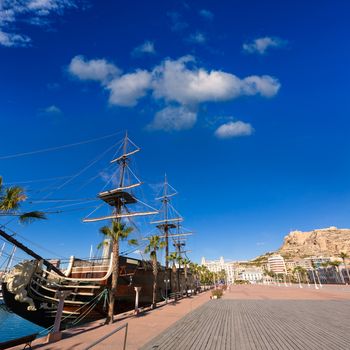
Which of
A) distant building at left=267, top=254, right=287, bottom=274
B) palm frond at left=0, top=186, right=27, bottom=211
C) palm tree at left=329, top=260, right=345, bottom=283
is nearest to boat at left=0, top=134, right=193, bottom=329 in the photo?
palm frond at left=0, top=186, right=27, bottom=211

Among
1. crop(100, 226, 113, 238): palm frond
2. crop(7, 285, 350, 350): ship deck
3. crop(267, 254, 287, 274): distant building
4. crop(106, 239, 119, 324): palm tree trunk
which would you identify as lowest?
crop(7, 285, 350, 350): ship deck

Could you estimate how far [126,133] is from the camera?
79.9 feet

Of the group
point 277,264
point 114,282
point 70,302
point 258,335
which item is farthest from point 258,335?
point 277,264

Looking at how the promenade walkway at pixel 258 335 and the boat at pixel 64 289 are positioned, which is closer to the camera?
the promenade walkway at pixel 258 335

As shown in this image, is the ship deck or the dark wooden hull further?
the dark wooden hull

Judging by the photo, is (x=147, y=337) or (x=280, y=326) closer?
(x=147, y=337)

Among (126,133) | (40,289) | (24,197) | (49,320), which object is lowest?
(49,320)

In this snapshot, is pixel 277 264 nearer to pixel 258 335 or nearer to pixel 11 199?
pixel 258 335

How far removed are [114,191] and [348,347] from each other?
22.1 metres

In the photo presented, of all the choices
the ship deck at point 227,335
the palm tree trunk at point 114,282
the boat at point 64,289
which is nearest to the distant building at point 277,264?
the boat at point 64,289

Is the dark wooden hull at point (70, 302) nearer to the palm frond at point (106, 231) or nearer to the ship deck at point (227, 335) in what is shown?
the palm frond at point (106, 231)

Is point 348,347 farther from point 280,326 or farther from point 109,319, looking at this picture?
point 109,319

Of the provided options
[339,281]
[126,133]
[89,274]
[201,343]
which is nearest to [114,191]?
[126,133]

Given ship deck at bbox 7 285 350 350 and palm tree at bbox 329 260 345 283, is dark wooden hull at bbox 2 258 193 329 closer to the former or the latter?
ship deck at bbox 7 285 350 350
